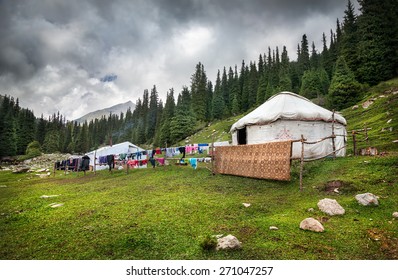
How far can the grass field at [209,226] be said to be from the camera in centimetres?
303

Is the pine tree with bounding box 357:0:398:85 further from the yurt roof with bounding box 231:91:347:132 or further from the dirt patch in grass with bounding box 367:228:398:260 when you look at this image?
the dirt patch in grass with bounding box 367:228:398:260

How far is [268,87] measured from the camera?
43844 millimetres

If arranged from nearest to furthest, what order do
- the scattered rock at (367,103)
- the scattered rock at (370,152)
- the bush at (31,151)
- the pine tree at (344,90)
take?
the scattered rock at (370,152)
the scattered rock at (367,103)
the pine tree at (344,90)
the bush at (31,151)

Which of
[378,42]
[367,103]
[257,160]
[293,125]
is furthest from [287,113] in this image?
[378,42]

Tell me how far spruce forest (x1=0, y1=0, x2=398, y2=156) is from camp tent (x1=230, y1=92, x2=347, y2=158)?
32.3 ft

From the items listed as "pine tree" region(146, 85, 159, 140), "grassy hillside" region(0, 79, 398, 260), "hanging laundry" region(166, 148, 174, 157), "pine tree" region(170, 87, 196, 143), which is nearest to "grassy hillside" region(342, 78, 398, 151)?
"grassy hillside" region(0, 79, 398, 260)

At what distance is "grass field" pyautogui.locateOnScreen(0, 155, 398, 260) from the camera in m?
3.03

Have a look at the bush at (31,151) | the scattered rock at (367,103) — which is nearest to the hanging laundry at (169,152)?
the scattered rock at (367,103)

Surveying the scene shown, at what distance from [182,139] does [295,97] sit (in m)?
26.3

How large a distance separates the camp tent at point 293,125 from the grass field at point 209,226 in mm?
3907

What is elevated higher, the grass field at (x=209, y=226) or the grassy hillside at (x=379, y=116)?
the grassy hillside at (x=379, y=116)

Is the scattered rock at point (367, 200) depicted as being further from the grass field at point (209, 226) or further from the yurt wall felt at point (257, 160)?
the yurt wall felt at point (257, 160)

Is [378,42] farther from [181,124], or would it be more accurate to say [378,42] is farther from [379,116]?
[181,124]

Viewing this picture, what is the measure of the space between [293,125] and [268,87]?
35.4 m
